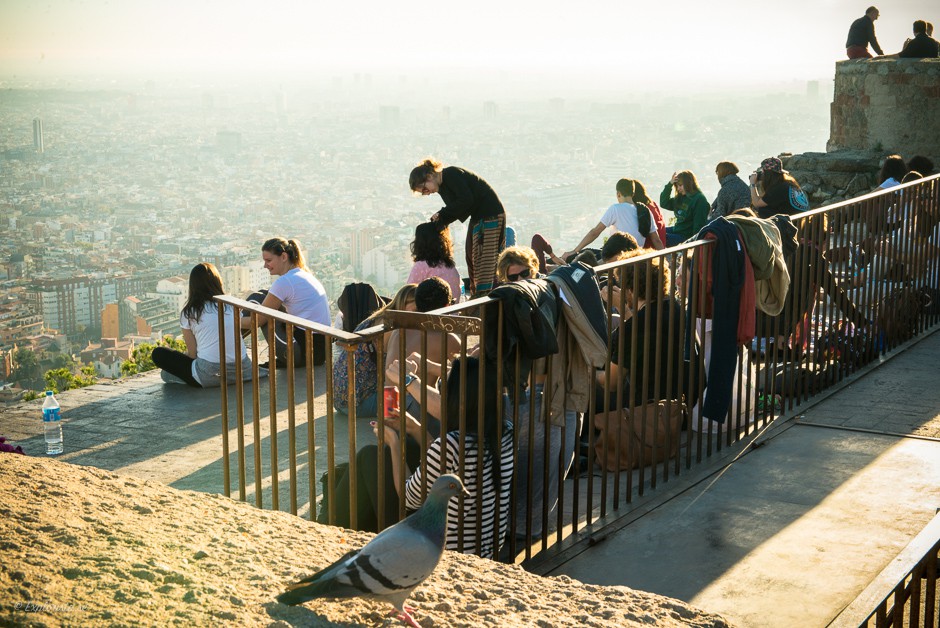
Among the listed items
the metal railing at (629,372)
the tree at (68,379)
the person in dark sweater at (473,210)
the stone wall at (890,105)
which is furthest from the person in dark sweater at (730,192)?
the stone wall at (890,105)

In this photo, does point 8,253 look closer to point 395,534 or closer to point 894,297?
point 894,297

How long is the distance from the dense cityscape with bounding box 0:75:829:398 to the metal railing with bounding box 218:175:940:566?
6205mm

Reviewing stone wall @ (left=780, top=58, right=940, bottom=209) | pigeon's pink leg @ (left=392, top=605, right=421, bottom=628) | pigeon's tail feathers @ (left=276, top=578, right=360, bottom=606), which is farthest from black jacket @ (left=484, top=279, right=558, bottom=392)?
stone wall @ (left=780, top=58, right=940, bottom=209)

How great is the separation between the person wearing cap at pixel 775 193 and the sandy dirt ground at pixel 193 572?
6.41 meters

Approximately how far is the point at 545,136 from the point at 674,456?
76.3 metres

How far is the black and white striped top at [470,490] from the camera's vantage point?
479 centimetres

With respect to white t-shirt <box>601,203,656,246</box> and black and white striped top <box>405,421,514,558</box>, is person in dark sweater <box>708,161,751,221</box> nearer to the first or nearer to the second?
white t-shirt <box>601,203,656,246</box>

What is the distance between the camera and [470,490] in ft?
16.1

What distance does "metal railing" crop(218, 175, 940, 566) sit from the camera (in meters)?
4.64

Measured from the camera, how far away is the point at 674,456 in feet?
21.2

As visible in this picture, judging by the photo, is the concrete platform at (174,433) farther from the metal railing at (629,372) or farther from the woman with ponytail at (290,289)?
the woman with ponytail at (290,289)

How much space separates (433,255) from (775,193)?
3285 millimetres

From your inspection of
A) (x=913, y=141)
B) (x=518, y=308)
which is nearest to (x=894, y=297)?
(x=518, y=308)

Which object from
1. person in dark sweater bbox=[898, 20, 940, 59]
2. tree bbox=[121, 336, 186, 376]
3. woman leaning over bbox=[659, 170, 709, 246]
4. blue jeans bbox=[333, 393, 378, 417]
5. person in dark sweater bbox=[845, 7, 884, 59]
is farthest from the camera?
person in dark sweater bbox=[845, 7, 884, 59]
